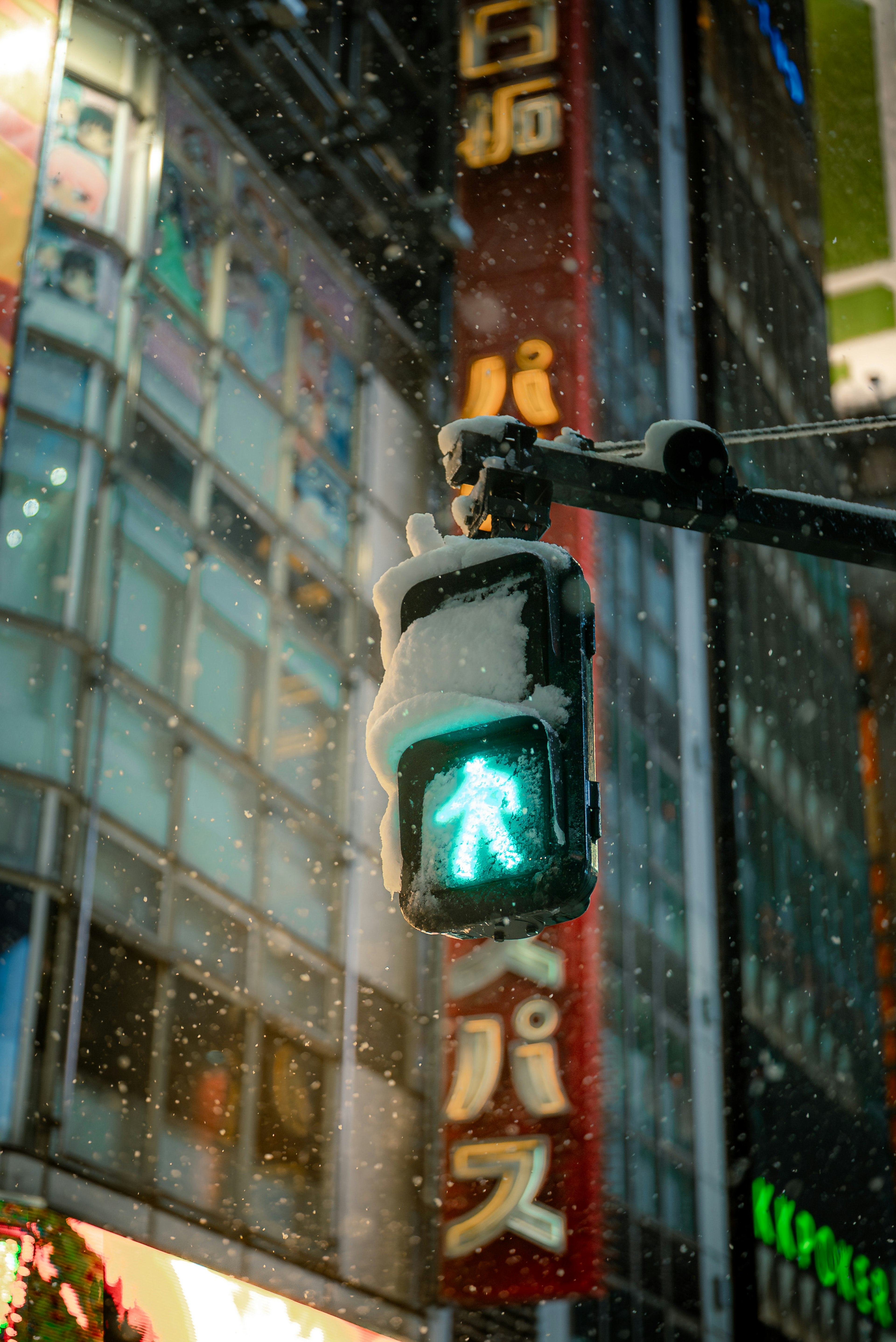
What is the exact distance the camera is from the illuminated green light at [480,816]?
3.22 m

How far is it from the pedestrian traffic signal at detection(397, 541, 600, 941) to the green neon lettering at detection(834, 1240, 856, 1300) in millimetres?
29905

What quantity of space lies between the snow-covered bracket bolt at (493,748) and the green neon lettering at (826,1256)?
28.3 m

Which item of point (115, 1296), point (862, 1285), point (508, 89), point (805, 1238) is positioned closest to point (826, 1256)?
point (805, 1238)

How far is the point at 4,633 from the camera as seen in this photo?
40.2ft

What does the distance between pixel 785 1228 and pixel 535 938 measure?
17.3 meters

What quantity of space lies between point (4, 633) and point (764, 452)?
24.5 metres

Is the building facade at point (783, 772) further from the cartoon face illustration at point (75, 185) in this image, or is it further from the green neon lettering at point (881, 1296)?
the cartoon face illustration at point (75, 185)

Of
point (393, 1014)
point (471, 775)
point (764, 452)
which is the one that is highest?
point (764, 452)

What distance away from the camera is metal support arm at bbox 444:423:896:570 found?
161 inches

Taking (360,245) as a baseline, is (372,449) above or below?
below

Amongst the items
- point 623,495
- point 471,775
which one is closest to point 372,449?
point 623,495

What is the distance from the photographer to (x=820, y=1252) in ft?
95.4

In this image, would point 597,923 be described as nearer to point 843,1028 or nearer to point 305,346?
point 305,346

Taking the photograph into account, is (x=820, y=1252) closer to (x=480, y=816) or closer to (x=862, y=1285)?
(x=862, y=1285)
